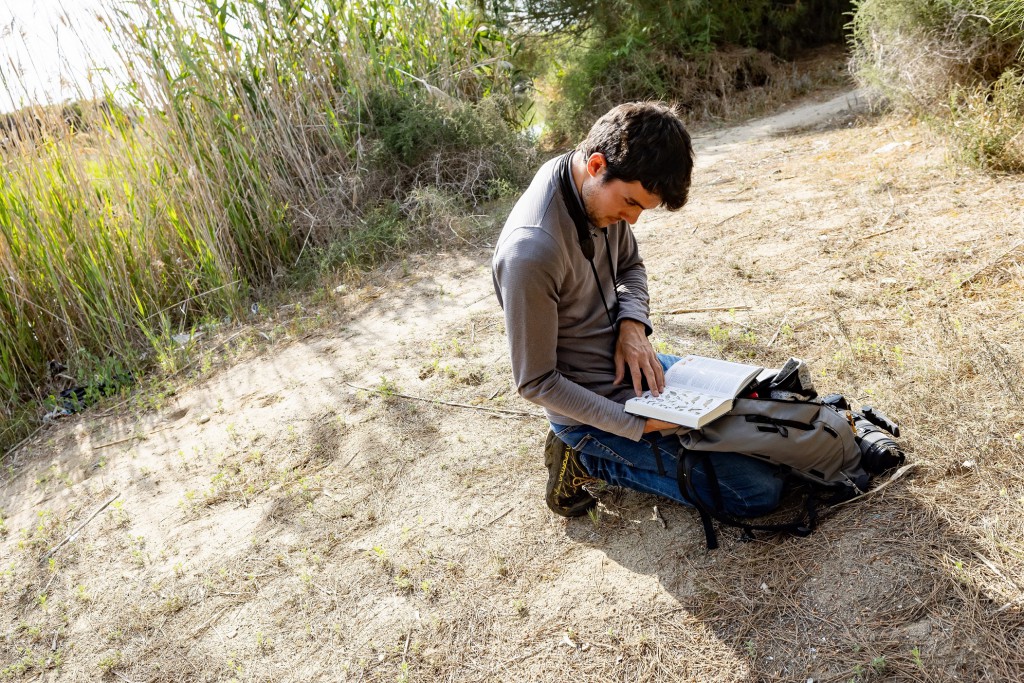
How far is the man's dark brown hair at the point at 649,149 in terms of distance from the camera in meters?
2.04

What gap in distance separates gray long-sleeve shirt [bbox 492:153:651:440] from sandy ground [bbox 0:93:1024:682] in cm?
55

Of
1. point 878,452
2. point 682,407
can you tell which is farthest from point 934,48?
point 682,407

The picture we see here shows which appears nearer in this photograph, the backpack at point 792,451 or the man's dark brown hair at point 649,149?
the man's dark brown hair at point 649,149

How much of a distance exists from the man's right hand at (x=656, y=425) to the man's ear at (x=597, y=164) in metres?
0.77

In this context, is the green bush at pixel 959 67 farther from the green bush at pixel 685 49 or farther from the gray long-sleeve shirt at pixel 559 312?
the gray long-sleeve shirt at pixel 559 312

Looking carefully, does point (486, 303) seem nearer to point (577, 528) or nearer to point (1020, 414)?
point (577, 528)

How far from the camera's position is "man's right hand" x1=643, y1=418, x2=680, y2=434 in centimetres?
229

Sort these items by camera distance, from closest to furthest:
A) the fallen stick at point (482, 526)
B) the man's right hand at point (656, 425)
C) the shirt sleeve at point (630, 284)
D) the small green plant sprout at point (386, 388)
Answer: the man's right hand at point (656, 425)
the shirt sleeve at point (630, 284)
the fallen stick at point (482, 526)
the small green plant sprout at point (386, 388)

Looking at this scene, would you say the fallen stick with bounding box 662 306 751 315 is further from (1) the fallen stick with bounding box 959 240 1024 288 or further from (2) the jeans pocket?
(2) the jeans pocket

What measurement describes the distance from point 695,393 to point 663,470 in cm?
27

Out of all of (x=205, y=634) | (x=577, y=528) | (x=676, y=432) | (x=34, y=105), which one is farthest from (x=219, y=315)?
(x=676, y=432)

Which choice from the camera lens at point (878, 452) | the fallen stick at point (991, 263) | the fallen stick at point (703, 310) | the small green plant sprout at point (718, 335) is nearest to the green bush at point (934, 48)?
the fallen stick at point (991, 263)

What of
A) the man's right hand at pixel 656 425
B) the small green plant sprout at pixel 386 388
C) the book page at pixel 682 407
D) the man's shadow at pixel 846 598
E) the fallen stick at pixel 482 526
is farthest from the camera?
the small green plant sprout at pixel 386 388

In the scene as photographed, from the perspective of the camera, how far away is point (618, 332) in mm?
2570
